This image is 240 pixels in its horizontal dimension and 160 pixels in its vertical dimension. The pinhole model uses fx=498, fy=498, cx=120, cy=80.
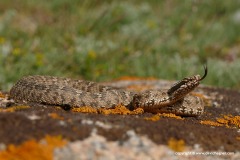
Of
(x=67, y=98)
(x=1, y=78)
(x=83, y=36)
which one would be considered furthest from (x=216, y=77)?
(x=67, y=98)

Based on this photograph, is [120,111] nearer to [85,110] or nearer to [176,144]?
[85,110]

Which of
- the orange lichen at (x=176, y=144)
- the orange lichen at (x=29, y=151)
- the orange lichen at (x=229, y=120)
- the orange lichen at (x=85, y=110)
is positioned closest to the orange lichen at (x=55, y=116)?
the orange lichen at (x=29, y=151)

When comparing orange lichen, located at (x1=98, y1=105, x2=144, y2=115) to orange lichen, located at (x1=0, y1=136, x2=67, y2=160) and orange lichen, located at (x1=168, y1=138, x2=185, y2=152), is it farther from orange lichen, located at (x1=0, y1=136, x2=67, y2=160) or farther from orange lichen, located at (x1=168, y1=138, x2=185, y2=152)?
orange lichen, located at (x1=0, y1=136, x2=67, y2=160)

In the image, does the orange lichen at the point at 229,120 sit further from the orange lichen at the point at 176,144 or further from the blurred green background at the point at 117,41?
the blurred green background at the point at 117,41

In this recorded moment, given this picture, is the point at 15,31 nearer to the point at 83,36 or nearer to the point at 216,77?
the point at 83,36

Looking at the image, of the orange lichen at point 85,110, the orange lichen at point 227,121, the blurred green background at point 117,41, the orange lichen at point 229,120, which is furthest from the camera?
the blurred green background at point 117,41

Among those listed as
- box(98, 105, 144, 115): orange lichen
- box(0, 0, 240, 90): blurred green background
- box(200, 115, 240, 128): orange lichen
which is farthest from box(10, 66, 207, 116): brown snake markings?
box(0, 0, 240, 90): blurred green background

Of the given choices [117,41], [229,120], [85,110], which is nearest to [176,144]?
[85,110]
